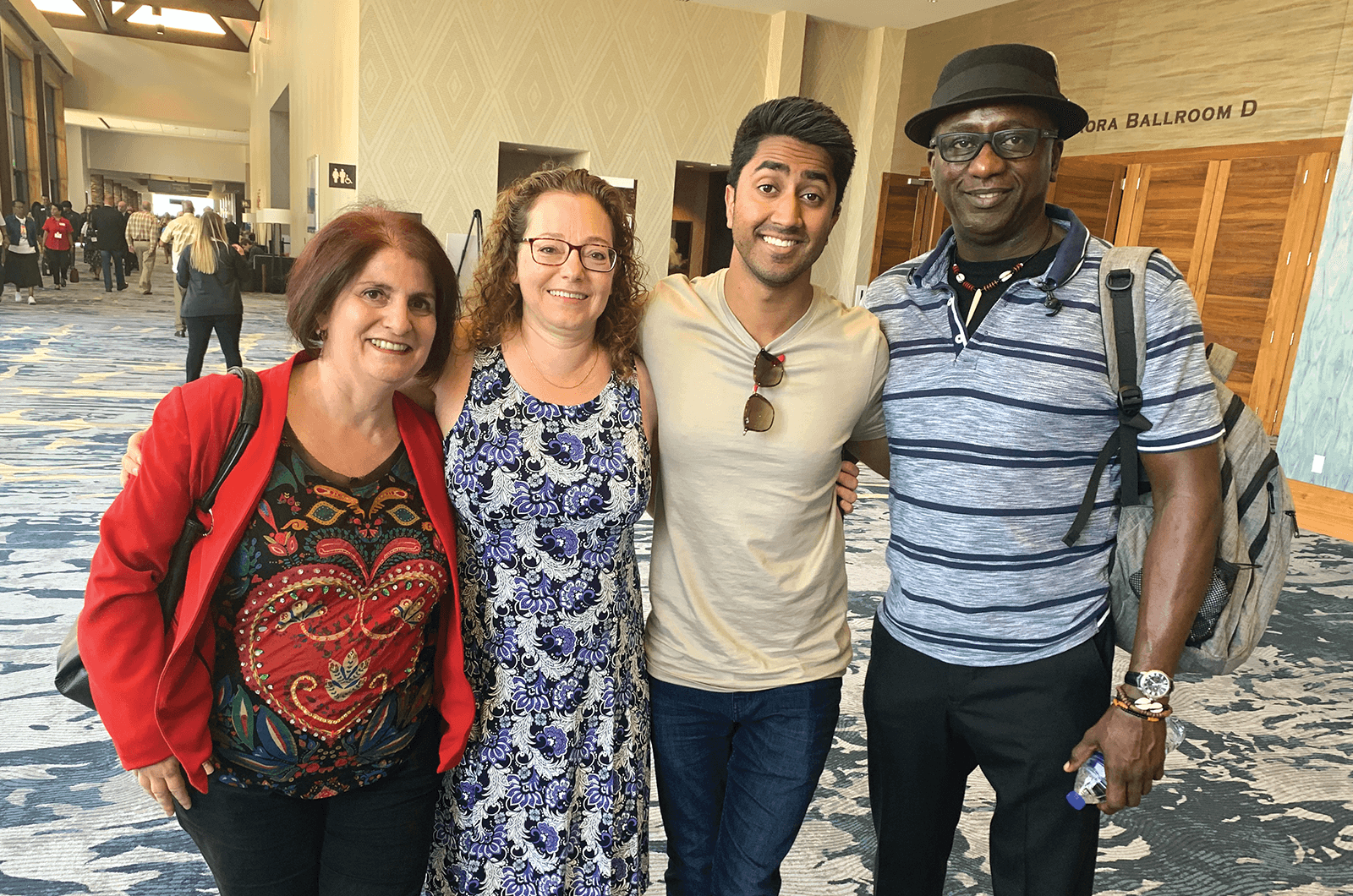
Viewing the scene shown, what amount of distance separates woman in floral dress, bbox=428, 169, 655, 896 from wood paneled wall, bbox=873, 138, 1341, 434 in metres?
9.03

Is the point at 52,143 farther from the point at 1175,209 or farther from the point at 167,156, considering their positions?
the point at 1175,209

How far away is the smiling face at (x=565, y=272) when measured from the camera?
5.71ft

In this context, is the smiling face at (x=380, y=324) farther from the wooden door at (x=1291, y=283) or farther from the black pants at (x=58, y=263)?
the black pants at (x=58, y=263)

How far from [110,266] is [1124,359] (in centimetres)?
2171

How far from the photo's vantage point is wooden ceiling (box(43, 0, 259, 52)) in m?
24.2

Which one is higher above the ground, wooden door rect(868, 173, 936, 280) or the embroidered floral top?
wooden door rect(868, 173, 936, 280)

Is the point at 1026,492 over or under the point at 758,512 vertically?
over

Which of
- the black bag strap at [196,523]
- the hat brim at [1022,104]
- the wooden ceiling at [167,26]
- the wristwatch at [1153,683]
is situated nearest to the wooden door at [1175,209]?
the hat brim at [1022,104]

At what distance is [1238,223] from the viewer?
939 cm

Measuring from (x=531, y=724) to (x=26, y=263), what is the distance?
701 inches

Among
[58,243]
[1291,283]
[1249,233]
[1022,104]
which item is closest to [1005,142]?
[1022,104]

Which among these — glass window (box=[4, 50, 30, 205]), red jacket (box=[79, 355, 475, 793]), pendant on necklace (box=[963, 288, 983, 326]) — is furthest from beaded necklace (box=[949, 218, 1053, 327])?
glass window (box=[4, 50, 30, 205])

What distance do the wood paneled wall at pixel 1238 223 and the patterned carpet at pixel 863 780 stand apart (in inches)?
182

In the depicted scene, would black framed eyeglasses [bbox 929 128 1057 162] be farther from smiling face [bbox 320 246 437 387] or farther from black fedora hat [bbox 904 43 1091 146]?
smiling face [bbox 320 246 437 387]
